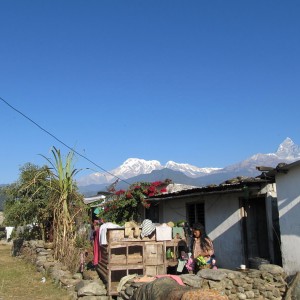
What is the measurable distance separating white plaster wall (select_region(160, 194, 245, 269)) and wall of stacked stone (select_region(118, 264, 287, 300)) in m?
2.20

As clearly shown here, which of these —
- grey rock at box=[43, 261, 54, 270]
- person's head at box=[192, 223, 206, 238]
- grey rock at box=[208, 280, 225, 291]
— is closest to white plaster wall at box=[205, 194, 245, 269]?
Result: person's head at box=[192, 223, 206, 238]

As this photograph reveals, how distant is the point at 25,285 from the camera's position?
37.7 ft

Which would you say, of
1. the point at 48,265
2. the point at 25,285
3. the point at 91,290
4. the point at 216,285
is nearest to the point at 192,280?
the point at 216,285

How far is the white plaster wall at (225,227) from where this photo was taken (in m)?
11.4

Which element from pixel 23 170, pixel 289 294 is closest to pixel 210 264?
pixel 289 294

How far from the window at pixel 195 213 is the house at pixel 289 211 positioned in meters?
4.27

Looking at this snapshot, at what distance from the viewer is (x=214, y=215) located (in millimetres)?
12461

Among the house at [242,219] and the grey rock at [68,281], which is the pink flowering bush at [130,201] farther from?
the grey rock at [68,281]

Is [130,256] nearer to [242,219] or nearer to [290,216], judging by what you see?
[242,219]

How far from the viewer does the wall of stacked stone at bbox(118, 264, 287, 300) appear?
8.78m

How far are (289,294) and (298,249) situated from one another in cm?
98

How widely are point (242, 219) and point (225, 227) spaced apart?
0.75m

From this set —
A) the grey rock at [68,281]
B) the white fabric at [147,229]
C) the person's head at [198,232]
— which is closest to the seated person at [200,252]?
the person's head at [198,232]

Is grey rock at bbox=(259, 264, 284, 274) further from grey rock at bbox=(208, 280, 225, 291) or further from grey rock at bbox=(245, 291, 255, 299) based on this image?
grey rock at bbox=(208, 280, 225, 291)
